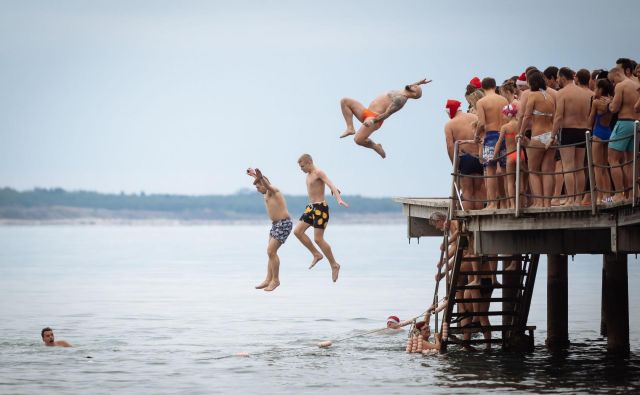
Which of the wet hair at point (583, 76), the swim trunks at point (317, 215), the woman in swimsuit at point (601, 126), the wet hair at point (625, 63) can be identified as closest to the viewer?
the woman in swimsuit at point (601, 126)

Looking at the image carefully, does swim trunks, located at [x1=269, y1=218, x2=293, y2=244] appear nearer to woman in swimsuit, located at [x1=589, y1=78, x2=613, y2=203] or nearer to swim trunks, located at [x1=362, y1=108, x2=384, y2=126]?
swim trunks, located at [x1=362, y1=108, x2=384, y2=126]

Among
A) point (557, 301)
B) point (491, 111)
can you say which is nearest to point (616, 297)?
point (557, 301)

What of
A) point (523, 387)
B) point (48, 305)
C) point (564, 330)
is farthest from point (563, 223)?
point (48, 305)

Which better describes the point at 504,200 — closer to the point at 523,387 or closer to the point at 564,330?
the point at 523,387

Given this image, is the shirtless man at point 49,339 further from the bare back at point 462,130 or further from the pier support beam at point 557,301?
the bare back at point 462,130

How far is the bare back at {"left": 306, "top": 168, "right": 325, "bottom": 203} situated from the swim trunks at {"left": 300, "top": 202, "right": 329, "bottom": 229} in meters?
0.12

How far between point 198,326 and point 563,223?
78.3ft

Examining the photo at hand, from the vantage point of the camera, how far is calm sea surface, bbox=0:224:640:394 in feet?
82.2

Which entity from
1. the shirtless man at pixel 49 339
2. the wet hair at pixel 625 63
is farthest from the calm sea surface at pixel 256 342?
the wet hair at pixel 625 63

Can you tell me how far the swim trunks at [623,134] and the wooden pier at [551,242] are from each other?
3.08 feet

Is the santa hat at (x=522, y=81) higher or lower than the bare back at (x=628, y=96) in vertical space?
higher

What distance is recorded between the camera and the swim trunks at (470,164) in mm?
23953

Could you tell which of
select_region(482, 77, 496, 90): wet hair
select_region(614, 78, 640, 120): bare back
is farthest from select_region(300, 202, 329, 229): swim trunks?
select_region(614, 78, 640, 120): bare back

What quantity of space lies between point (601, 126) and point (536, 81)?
50.5 inches
